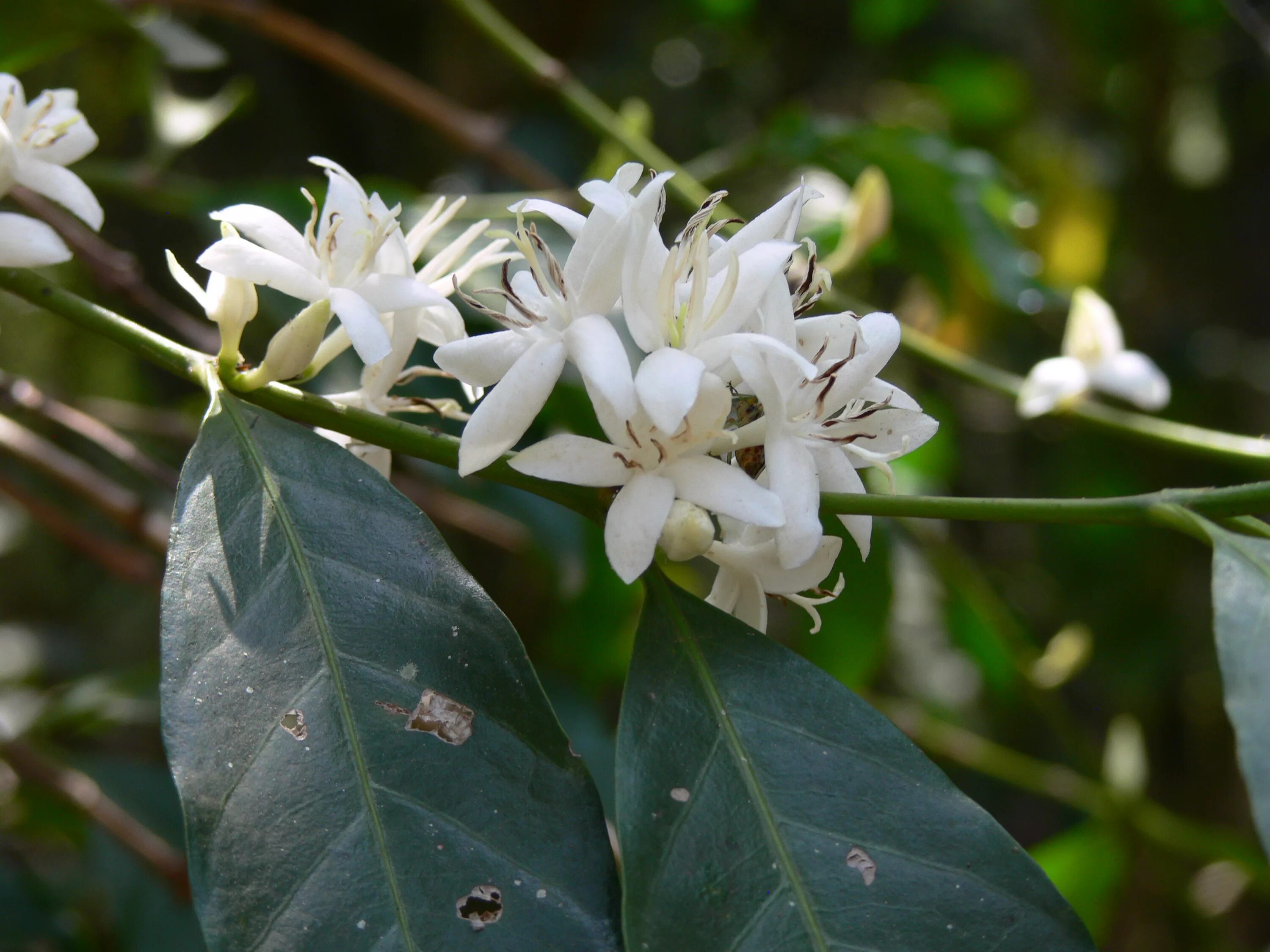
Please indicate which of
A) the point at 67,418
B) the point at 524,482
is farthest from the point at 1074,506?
the point at 67,418

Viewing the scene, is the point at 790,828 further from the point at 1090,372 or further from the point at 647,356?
the point at 1090,372

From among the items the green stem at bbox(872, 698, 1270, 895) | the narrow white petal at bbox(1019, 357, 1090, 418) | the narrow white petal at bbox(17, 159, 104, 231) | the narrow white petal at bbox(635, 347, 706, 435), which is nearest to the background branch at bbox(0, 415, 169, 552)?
the narrow white petal at bbox(17, 159, 104, 231)

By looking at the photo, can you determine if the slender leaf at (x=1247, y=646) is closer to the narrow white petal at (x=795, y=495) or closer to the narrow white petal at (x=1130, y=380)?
the narrow white petal at (x=795, y=495)

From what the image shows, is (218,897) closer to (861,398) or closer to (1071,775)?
(861,398)

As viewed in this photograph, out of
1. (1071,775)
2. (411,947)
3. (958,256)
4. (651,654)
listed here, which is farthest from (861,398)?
(1071,775)

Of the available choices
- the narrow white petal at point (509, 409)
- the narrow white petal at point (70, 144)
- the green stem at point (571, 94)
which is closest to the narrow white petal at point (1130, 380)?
the green stem at point (571, 94)

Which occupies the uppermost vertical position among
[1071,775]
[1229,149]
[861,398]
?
[861,398]
